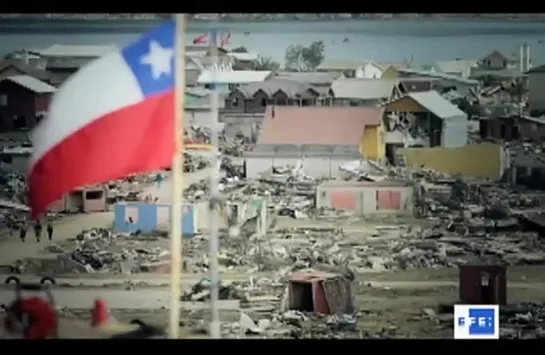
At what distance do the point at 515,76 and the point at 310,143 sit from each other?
2.12 ft

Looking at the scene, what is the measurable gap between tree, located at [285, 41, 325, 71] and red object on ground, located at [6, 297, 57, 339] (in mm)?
1025

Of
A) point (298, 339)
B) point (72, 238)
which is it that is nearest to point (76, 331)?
point (72, 238)

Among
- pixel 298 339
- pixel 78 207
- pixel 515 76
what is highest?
pixel 515 76

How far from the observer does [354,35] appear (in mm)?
6016

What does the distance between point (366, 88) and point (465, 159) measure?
37 cm

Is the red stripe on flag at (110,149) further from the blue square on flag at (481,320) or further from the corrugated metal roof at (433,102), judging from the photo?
the blue square on flag at (481,320)

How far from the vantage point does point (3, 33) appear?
19.8ft

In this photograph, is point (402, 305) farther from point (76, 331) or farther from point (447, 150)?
point (76, 331)

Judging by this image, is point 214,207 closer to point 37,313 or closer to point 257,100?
point 257,100

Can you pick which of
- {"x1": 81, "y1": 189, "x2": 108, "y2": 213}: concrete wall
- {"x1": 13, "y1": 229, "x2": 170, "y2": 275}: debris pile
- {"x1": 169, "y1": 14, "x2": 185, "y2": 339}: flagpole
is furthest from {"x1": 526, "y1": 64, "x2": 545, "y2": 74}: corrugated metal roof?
{"x1": 81, "y1": 189, "x2": 108, "y2": 213}: concrete wall

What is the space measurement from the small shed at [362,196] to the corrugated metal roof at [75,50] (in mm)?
774

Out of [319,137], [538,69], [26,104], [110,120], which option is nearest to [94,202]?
[110,120]

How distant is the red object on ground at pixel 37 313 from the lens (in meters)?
6.02

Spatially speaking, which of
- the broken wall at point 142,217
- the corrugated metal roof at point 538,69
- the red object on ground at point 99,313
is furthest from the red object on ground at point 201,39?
the corrugated metal roof at point 538,69
